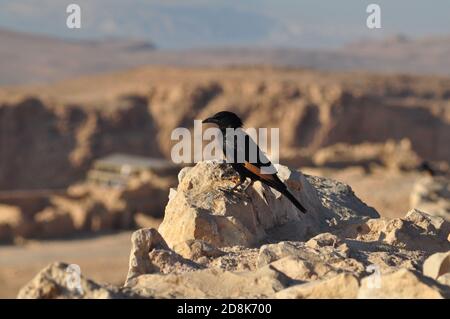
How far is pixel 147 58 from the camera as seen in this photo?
164 metres

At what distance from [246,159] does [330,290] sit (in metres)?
2.31

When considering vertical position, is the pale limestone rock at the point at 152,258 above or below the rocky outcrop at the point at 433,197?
above

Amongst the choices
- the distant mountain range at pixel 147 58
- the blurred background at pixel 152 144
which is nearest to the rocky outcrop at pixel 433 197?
the blurred background at pixel 152 144

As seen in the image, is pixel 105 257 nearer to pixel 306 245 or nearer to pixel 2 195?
pixel 2 195

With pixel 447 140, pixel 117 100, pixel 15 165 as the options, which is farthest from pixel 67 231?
pixel 447 140

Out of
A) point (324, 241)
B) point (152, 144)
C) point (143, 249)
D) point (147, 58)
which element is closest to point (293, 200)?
point (324, 241)

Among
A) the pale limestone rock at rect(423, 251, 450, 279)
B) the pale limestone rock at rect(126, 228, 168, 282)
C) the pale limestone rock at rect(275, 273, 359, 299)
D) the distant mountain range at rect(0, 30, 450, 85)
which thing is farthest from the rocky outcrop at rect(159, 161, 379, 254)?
the distant mountain range at rect(0, 30, 450, 85)

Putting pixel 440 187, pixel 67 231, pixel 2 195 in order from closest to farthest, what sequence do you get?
pixel 440 187
pixel 67 231
pixel 2 195

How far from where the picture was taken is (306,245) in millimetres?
5852

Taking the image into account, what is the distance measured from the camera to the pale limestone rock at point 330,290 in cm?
449

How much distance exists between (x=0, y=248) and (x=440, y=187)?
1494 centimetres

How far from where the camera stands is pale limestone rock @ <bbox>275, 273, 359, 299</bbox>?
4.49 metres

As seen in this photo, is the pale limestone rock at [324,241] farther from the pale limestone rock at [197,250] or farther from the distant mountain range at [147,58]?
the distant mountain range at [147,58]
